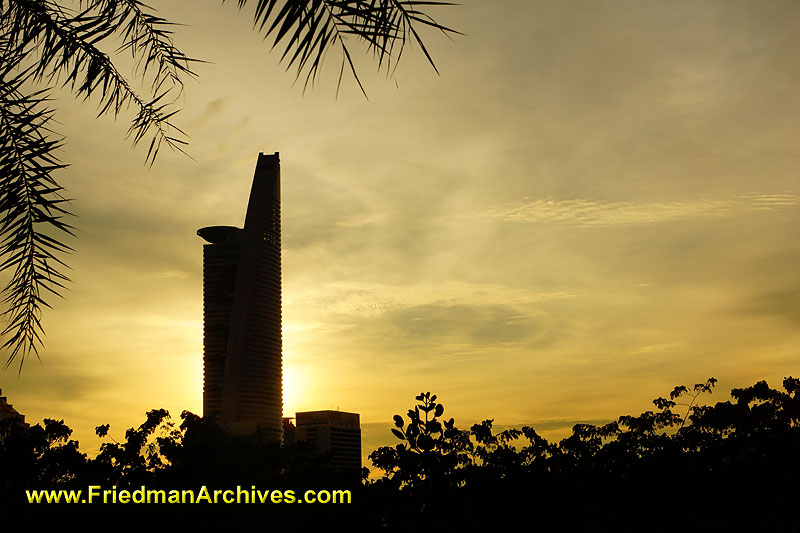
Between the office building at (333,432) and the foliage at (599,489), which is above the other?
the office building at (333,432)

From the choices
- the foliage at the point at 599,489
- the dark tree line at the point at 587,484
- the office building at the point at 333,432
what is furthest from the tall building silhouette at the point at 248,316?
the foliage at the point at 599,489

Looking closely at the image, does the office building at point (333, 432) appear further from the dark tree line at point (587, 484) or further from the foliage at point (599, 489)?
the foliage at point (599, 489)

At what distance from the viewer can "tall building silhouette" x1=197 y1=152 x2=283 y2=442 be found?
407ft

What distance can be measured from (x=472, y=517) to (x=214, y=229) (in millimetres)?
144001

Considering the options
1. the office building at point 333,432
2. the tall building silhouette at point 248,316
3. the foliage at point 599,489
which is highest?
the tall building silhouette at point 248,316

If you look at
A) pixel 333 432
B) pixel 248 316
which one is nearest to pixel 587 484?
pixel 248 316

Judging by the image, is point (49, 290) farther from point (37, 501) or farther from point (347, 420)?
point (347, 420)

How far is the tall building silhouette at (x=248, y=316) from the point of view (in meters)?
124

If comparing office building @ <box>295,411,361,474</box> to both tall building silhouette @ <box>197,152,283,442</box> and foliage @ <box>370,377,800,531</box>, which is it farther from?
foliage @ <box>370,377,800,531</box>

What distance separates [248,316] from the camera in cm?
12531

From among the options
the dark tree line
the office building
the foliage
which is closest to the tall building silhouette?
the office building

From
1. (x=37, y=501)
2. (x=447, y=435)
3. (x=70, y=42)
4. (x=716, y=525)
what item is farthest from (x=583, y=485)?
(x=37, y=501)

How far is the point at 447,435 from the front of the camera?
7.14 m

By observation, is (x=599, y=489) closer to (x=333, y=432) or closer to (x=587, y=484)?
(x=587, y=484)
